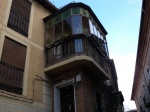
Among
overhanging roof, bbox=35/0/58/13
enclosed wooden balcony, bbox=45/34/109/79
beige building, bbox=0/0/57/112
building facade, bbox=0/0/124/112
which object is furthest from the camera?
overhanging roof, bbox=35/0/58/13

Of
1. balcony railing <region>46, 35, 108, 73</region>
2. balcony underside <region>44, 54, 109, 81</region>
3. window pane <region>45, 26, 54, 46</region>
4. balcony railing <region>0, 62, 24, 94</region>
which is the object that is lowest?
balcony railing <region>0, 62, 24, 94</region>

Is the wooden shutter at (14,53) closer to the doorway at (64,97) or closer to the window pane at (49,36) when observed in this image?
the window pane at (49,36)

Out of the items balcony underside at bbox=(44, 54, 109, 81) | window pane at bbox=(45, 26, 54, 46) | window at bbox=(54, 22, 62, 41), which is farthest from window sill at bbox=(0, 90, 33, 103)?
window at bbox=(54, 22, 62, 41)

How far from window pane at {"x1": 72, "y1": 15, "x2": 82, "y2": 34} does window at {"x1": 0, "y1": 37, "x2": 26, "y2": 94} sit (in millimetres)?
3008

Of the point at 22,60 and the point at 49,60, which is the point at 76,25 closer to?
the point at 49,60

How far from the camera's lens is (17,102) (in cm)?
816

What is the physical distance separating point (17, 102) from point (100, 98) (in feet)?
17.7

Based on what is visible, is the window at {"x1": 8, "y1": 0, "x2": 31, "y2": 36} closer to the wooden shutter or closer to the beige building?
the beige building

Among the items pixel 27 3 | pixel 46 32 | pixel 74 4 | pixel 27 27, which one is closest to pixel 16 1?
pixel 27 3

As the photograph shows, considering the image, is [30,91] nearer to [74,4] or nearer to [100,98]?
[100,98]

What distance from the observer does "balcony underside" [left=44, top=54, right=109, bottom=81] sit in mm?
9523

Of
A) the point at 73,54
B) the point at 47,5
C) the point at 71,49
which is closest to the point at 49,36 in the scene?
the point at 71,49

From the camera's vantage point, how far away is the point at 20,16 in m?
10.6

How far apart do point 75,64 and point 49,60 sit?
1706 millimetres
